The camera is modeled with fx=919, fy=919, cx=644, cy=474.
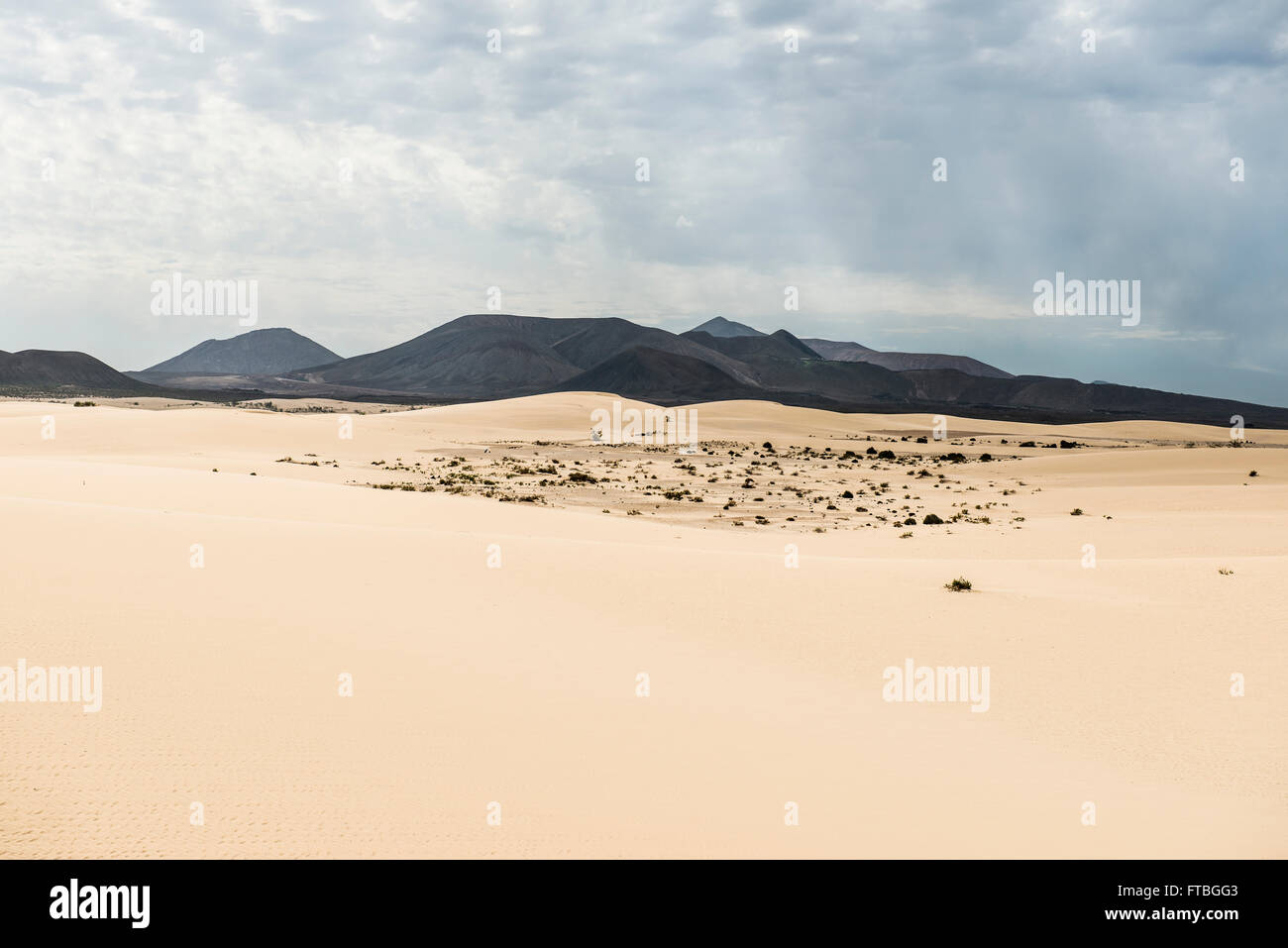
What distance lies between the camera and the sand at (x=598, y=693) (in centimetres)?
503

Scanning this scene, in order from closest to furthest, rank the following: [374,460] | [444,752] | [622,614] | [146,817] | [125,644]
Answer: [146,817], [444,752], [125,644], [622,614], [374,460]

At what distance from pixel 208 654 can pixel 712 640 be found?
5.17 m

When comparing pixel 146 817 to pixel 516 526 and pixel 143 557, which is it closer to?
pixel 143 557

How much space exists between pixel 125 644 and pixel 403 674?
2177 mm

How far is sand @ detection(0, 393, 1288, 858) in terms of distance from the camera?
5.03m

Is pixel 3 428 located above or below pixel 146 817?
above

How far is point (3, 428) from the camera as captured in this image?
44438 mm

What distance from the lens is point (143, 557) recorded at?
1054 cm

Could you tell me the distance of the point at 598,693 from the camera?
7.67 meters

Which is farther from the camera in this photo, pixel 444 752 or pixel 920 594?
pixel 920 594

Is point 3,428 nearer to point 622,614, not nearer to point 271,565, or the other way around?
point 271,565
